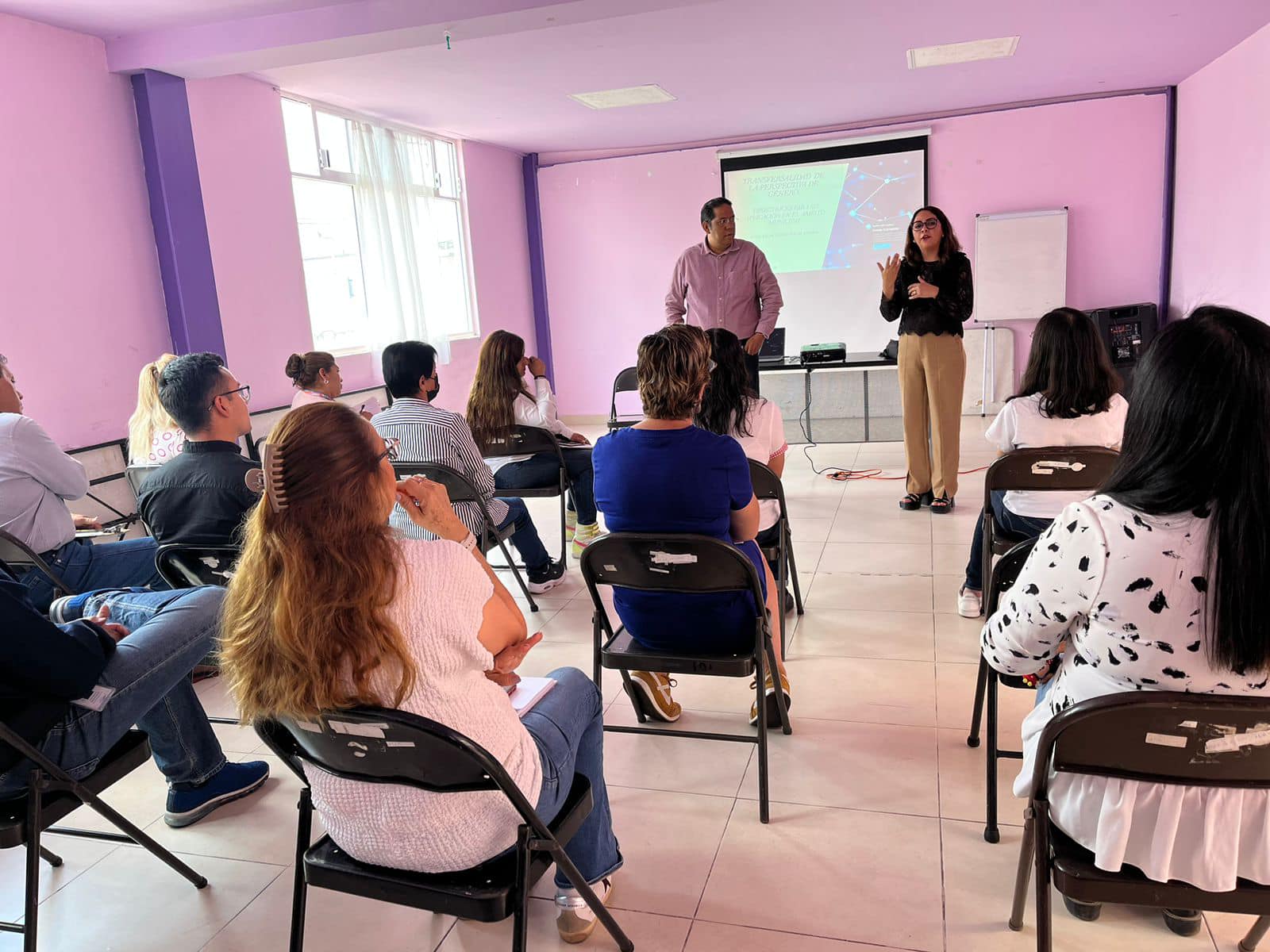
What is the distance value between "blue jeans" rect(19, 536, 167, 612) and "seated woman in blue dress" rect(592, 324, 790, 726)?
1592mm

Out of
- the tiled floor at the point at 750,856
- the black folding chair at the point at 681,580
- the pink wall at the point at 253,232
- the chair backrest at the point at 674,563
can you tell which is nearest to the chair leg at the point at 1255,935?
the tiled floor at the point at 750,856

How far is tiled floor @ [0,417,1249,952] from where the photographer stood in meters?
1.70

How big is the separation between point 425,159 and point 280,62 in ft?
9.48

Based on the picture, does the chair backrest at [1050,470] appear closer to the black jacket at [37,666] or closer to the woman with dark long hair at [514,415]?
the woman with dark long hair at [514,415]

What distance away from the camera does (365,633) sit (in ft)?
3.90

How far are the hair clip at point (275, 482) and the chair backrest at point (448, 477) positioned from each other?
63.1 inches

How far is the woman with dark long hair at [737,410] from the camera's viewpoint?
286cm

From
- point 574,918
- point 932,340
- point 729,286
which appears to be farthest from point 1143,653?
point 729,286

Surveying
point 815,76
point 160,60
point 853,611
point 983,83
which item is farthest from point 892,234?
point 160,60

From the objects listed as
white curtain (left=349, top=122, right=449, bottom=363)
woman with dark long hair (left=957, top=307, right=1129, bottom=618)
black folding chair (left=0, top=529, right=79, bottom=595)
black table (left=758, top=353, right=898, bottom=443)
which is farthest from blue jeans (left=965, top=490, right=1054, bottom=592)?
white curtain (left=349, top=122, right=449, bottom=363)

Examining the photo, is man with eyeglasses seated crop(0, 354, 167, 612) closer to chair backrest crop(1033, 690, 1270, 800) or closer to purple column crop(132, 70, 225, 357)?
purple column crop(132, 70, 225, 357)

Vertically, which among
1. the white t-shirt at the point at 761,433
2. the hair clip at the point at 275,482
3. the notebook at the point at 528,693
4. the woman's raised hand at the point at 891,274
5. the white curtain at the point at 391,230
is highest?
the white curtain at the point at 391,230

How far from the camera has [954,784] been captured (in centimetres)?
214

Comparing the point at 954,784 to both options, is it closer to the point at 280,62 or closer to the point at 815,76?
→ the point at 280,62
